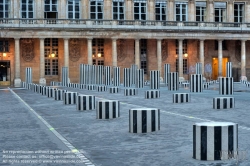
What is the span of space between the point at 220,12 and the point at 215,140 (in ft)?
194

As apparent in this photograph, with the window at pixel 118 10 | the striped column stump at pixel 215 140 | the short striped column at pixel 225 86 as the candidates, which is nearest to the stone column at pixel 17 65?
the window at pixel 118 10

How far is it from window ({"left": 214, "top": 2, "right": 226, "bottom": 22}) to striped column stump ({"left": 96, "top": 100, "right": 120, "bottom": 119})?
51.0 metres

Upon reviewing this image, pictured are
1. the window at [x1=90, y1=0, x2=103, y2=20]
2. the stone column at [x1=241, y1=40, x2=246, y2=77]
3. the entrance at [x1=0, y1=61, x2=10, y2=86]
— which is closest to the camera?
the entrance at [x1=0, y1=61, x2=10, y2=86]

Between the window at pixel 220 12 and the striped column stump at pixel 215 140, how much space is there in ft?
192

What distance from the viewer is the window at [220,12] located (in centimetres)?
6619

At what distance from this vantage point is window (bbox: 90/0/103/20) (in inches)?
2461

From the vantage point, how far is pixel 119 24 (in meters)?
60.6

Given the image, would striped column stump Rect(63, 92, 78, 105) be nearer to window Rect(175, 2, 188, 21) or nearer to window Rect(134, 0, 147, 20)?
window Rect(134, 0, 147, 20)

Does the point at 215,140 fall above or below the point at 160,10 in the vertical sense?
below

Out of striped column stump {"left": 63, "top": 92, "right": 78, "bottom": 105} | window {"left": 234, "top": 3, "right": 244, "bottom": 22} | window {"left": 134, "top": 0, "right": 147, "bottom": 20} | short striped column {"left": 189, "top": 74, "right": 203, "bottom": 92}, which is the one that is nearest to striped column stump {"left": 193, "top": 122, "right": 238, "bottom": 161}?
striped column stump {"left": 63, "top": 92, "right": 78, "bottom": 105}

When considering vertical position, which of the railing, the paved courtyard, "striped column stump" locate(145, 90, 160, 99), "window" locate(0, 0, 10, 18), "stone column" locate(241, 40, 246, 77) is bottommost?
the paved courtyard

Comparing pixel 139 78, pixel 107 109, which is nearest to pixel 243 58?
pixel 139 78

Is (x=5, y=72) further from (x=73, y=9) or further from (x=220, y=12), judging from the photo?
(x=220, y=12)

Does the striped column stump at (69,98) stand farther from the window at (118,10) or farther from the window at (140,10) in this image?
the window at (140,10)
